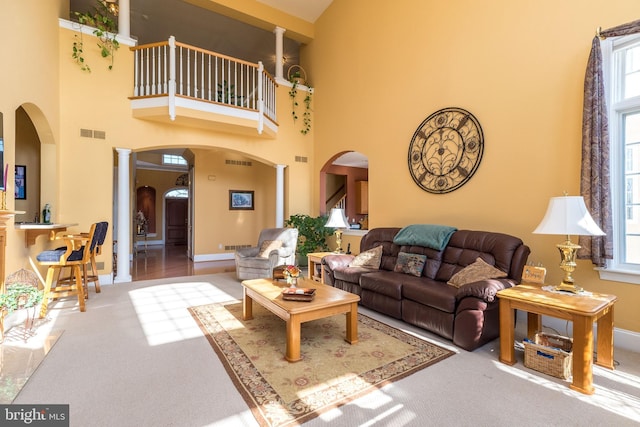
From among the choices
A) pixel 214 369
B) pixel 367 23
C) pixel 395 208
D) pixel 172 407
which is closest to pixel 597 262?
pixel 395 208

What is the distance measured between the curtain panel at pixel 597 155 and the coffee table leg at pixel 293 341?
2.68 meters

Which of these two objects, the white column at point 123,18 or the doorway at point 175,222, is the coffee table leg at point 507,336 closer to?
the white column at point 123,18

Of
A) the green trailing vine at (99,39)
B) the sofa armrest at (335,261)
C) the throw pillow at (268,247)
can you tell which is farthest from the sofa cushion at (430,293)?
the green trailing vine at (99,39)

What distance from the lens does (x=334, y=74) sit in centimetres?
637

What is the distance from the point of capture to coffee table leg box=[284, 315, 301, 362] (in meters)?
2.39

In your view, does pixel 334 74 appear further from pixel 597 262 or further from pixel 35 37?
pixel 597 262

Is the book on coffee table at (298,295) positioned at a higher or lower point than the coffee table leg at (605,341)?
higher

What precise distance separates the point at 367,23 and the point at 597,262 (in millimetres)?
5103

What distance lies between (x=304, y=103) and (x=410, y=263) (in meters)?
4.90

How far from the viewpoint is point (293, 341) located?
2400mm

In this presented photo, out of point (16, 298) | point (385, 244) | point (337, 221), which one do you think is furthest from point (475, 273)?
point (16, 298)

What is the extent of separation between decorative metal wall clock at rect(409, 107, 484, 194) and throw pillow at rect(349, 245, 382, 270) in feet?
3.90

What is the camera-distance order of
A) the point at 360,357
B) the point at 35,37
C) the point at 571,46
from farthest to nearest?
the point at 35,37, the point at 571,46, the point at 360,357

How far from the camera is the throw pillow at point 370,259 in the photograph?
13.3ft
